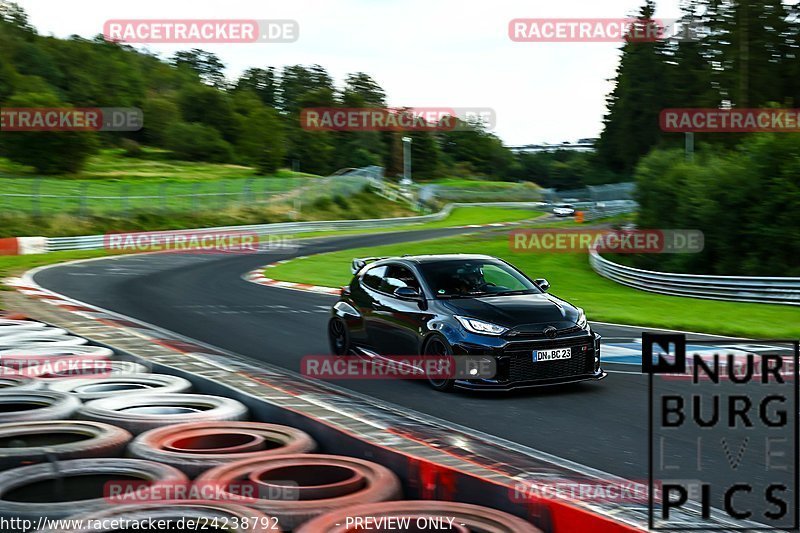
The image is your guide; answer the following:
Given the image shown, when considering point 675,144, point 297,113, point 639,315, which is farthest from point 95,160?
point 639,315

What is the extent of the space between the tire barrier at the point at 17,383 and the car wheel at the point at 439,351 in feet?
12.7

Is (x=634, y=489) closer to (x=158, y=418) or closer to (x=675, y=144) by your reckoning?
(x=158, y=418)

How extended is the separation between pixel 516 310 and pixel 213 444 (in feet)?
13.6

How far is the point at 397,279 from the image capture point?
10.6 m

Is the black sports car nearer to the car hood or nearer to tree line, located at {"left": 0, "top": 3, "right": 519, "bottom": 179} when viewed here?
the car hood

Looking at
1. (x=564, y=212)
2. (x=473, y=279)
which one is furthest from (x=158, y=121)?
(x=473, y=279)

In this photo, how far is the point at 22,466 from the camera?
530cm

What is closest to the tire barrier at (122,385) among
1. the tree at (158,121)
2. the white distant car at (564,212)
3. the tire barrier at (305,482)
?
the tire barrier at (305,482)

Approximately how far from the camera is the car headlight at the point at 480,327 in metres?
9.05

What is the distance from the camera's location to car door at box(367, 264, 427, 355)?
389 inches

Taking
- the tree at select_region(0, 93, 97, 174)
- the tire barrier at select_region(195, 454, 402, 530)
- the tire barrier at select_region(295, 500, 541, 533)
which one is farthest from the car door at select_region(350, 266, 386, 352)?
the tree at select_region(0, 93, 97, 174)

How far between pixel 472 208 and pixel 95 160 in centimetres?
3610

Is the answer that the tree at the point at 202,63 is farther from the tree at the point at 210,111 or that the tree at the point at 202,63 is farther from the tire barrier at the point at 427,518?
the tire barrier at the point at 427,518

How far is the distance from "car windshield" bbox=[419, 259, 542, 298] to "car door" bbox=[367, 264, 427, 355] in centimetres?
23
